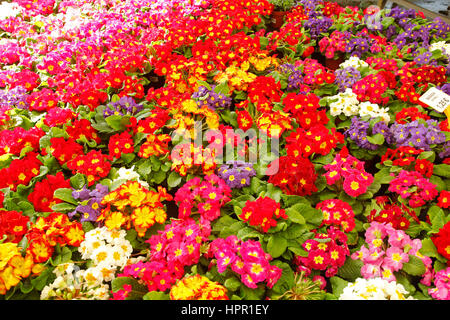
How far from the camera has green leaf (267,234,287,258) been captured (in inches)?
67.9

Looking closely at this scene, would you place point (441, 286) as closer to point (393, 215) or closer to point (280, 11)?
point (393, 215)

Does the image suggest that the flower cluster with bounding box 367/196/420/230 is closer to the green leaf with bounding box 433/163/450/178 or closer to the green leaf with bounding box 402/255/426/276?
the green leaf with bounding box 402/255/426/276

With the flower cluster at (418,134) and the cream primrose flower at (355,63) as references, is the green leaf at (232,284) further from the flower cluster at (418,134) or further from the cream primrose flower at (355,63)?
the cream primrose flower at (355,63)

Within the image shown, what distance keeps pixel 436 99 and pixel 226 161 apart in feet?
5.76

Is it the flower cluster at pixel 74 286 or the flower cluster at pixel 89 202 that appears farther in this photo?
the flower cluster at pixel 89 202

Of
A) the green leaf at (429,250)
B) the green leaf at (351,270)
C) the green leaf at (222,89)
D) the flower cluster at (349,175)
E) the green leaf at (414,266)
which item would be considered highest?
the green leaf at (222,89)

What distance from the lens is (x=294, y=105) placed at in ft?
8.54

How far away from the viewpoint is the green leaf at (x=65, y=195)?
1982 mm

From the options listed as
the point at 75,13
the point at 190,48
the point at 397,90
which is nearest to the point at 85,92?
the point at 190,48

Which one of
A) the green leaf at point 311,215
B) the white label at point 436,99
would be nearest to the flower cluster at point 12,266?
the green leaf at point 311,215

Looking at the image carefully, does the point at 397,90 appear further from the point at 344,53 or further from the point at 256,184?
the point at 256,184

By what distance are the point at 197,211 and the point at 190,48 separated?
213 centimetres

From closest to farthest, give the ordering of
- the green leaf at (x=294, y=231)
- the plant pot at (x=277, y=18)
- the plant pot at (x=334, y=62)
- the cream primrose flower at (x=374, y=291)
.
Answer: the cream primrose flower at (x=374, y=291) < the green leaf at (x=294, y=231) < the plant pot at (x=334, y=62) < the plant pot at (x=277, y=18)

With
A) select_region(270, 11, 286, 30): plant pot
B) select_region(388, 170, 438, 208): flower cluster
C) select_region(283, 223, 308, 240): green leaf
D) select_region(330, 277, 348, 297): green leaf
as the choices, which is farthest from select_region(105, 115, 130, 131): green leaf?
select_region(270, 11, 286, 30): plant pot
